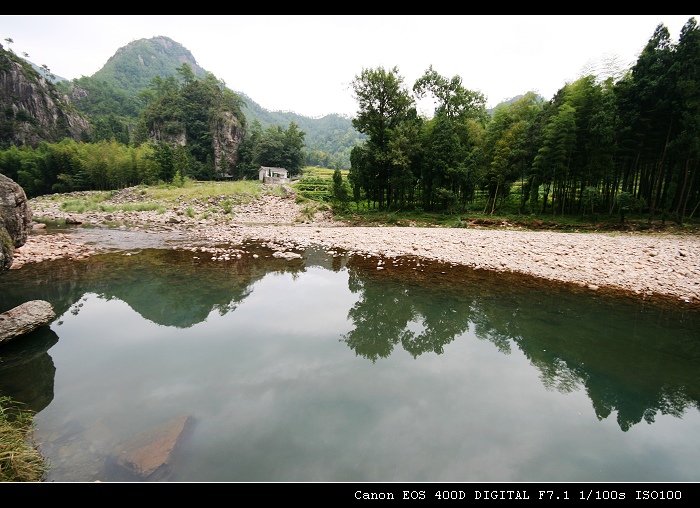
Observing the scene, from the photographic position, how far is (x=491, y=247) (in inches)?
651

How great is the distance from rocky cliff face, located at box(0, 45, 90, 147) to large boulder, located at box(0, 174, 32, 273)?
281 ft

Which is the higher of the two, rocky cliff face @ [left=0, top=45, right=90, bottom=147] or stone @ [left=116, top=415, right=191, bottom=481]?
rocky cliff face @ [left=0, top=45, right=90, bottom=147]

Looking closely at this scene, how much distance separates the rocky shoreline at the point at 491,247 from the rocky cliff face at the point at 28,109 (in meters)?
64.4

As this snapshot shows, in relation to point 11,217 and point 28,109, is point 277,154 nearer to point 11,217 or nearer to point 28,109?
point 28,109

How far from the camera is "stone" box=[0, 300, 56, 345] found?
262 inches

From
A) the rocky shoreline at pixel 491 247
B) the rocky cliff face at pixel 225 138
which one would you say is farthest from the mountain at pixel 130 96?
the rocky shoreline at pixel 491 247

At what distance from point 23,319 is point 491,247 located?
17.9m

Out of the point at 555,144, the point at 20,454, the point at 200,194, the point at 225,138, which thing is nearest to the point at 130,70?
the point at 225,138

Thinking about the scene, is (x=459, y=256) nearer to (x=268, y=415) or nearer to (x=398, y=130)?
(x=268, y=415)

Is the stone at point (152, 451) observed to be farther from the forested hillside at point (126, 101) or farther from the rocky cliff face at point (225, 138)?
the rocky cliff face at point (225, 138)

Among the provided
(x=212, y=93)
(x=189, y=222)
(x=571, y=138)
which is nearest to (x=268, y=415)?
(x=189, y=222)

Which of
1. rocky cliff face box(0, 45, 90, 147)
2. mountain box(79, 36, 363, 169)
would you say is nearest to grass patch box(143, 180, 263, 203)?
rocky cliff face box(0, 45, 90, 147)

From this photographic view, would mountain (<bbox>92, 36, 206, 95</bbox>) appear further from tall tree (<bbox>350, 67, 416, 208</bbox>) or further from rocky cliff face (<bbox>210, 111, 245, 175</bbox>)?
tall tree (<bbox>350, 67, 416, 208</bbox>)

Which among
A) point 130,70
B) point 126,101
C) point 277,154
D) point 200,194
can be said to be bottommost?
point 200,194
